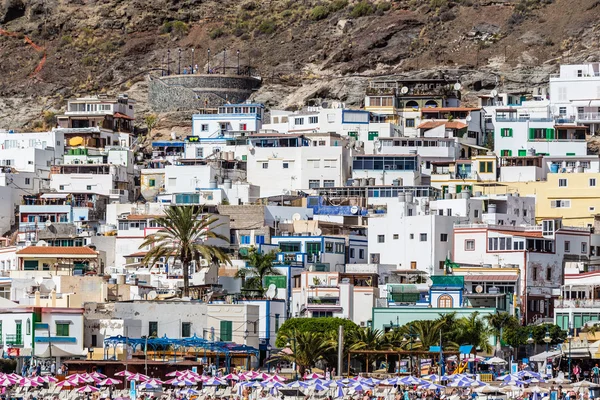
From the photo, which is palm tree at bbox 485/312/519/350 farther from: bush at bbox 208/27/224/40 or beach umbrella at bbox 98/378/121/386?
bush at bbox 208/27/224/40

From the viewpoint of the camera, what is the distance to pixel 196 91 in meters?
Answer: 149

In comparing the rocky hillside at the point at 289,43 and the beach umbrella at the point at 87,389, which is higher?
the rocky hillside at the point at 289,43

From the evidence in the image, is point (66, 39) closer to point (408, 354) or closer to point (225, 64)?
point (225, 64)

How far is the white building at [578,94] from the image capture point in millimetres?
129375

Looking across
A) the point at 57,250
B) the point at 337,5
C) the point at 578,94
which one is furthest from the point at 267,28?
the point at 57,250

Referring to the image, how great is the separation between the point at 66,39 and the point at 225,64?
2420cm

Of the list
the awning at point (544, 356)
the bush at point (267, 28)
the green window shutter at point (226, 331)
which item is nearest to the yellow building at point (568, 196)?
the awning at point (544, 356)

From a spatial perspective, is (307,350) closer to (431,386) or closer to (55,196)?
(431,386)

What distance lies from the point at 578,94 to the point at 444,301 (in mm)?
42712

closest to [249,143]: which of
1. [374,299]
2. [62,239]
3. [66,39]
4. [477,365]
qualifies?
[62,239]

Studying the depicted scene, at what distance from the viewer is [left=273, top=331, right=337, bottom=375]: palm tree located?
3329 inches

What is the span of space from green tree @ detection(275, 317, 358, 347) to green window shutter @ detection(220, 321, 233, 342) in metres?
2.49

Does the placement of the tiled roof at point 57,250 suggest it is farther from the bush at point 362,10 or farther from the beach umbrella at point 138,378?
the bush at point 362,10

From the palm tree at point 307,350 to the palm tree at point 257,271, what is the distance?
1109 centimetres
